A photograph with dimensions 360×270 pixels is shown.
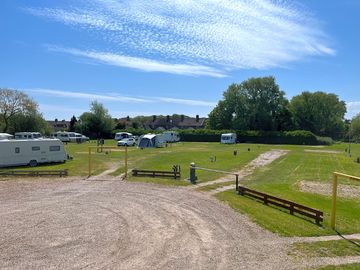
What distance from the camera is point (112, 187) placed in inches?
902

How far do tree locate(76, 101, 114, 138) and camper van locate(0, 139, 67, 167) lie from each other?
57.4 metres

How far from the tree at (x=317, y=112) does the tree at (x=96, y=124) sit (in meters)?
51.8

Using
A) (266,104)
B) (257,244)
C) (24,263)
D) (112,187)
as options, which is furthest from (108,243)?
(266,104)

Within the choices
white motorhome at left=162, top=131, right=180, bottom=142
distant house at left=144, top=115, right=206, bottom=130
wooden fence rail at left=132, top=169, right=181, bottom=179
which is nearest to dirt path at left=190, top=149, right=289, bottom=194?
wooden fence rail at left=132, top=169, right=181, bottom=179

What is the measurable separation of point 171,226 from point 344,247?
6.32m

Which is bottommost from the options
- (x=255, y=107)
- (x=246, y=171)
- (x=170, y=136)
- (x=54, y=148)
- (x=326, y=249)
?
(x=326, y=249)

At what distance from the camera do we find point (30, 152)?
34.5 metres

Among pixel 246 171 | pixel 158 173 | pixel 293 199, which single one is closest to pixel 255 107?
pixel 246 171

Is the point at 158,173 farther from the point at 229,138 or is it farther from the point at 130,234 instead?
the point at 229,138

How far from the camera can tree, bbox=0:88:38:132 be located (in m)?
75.4

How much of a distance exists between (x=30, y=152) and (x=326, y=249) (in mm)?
29942

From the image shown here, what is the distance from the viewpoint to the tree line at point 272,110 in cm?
9488

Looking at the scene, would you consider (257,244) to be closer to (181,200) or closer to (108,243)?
(108,243)

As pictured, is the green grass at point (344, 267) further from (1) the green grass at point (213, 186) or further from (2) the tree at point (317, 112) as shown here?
(2) the tree at point (317, 112)
